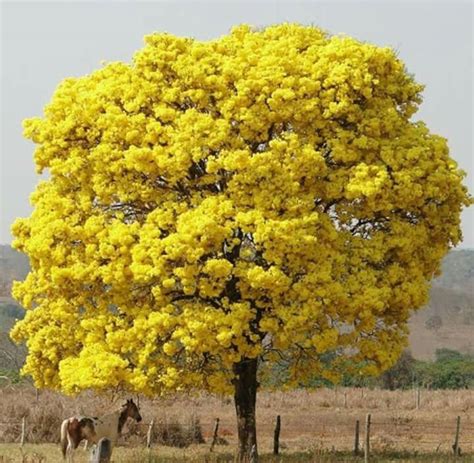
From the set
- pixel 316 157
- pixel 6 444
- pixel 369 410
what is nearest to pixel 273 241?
pixel 316 157

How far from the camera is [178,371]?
78.2 feet

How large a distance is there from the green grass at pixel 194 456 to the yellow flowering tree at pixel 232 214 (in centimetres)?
176

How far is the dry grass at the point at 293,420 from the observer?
32688mm

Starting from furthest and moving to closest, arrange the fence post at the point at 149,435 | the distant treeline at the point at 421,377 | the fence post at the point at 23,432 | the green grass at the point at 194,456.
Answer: the distant treeline at the point at 421,377, the fence post at the point at 149,435, the fence post at the point at 23,432, the green grass at the point at 194,456

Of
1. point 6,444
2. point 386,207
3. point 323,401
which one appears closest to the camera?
point 386,207

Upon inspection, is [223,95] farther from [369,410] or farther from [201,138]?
[369,410]

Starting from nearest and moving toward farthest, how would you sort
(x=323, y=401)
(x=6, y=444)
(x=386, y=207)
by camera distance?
(x=386, y=207)
(x=6, y=444)
(x=323, y=401)

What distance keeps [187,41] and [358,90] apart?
15.4 feet

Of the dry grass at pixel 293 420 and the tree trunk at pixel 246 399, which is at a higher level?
the tree trunk at pixel 246 399

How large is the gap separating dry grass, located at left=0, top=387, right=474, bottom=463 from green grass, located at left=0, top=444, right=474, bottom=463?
15cm

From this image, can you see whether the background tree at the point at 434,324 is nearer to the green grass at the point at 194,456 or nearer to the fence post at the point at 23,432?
the green grass at the point at 194,456

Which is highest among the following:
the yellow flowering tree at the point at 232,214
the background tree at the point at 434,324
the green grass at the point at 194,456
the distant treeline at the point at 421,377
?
the background tree at the point at 434,324

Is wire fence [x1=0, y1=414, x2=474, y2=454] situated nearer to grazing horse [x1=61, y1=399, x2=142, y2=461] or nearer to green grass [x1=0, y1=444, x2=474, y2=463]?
green grass [x1=0, y1=444, x2=474, y2=463]

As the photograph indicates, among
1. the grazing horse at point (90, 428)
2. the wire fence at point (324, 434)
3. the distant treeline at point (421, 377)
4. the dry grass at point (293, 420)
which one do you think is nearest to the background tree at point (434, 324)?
the distant treeline at point (421, 377)
